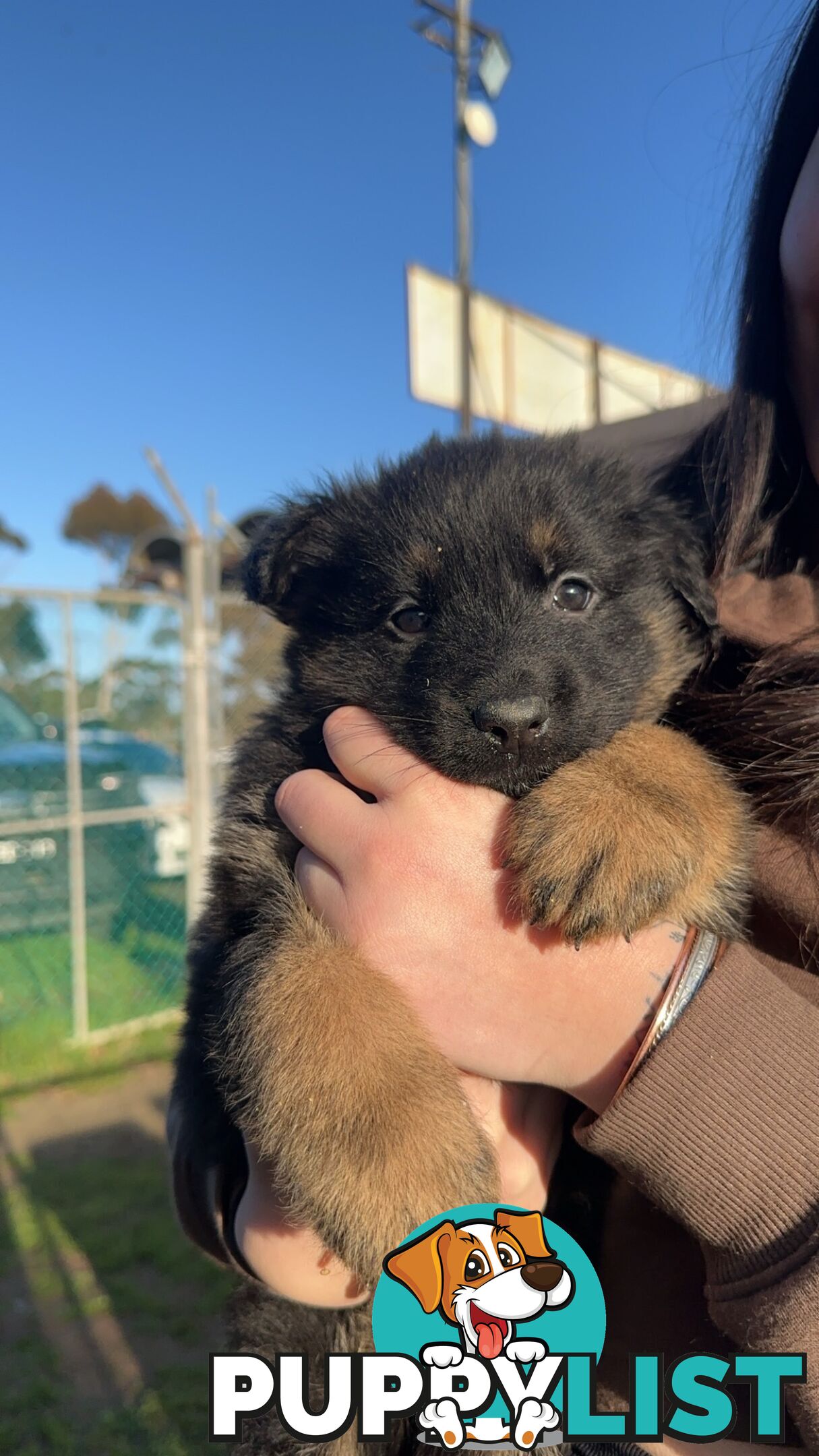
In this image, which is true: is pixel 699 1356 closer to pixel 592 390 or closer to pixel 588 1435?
pixel 588 1435

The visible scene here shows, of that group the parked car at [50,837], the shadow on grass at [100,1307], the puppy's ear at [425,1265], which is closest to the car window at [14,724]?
the parked car at [50,837]

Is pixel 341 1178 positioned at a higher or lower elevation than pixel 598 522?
lower

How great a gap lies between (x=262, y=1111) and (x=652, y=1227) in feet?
2.14

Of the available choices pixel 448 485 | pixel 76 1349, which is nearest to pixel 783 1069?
pixel 448 485

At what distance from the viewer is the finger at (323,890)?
1548 millimetres

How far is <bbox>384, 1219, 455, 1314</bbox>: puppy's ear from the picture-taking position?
1.20 metres

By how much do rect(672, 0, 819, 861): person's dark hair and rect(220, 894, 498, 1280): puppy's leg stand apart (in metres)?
0.76

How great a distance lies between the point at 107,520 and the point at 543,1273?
119 feet

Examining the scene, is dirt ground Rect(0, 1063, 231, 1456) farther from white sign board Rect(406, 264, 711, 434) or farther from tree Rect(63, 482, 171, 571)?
tree Rect(63, 482, 171, 571)

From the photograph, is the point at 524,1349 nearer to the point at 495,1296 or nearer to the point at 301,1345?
the point at 495,1296

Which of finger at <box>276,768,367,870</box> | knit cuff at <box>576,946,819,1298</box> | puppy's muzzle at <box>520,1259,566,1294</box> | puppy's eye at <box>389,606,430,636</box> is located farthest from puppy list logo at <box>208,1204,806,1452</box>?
puppy's eye at <box>389,606,430,636</box>

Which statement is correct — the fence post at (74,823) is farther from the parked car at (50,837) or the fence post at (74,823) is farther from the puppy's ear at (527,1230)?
the puppy's ear at (527,1230)

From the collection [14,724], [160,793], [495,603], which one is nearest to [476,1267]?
[495,603]

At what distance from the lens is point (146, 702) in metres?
6.51
